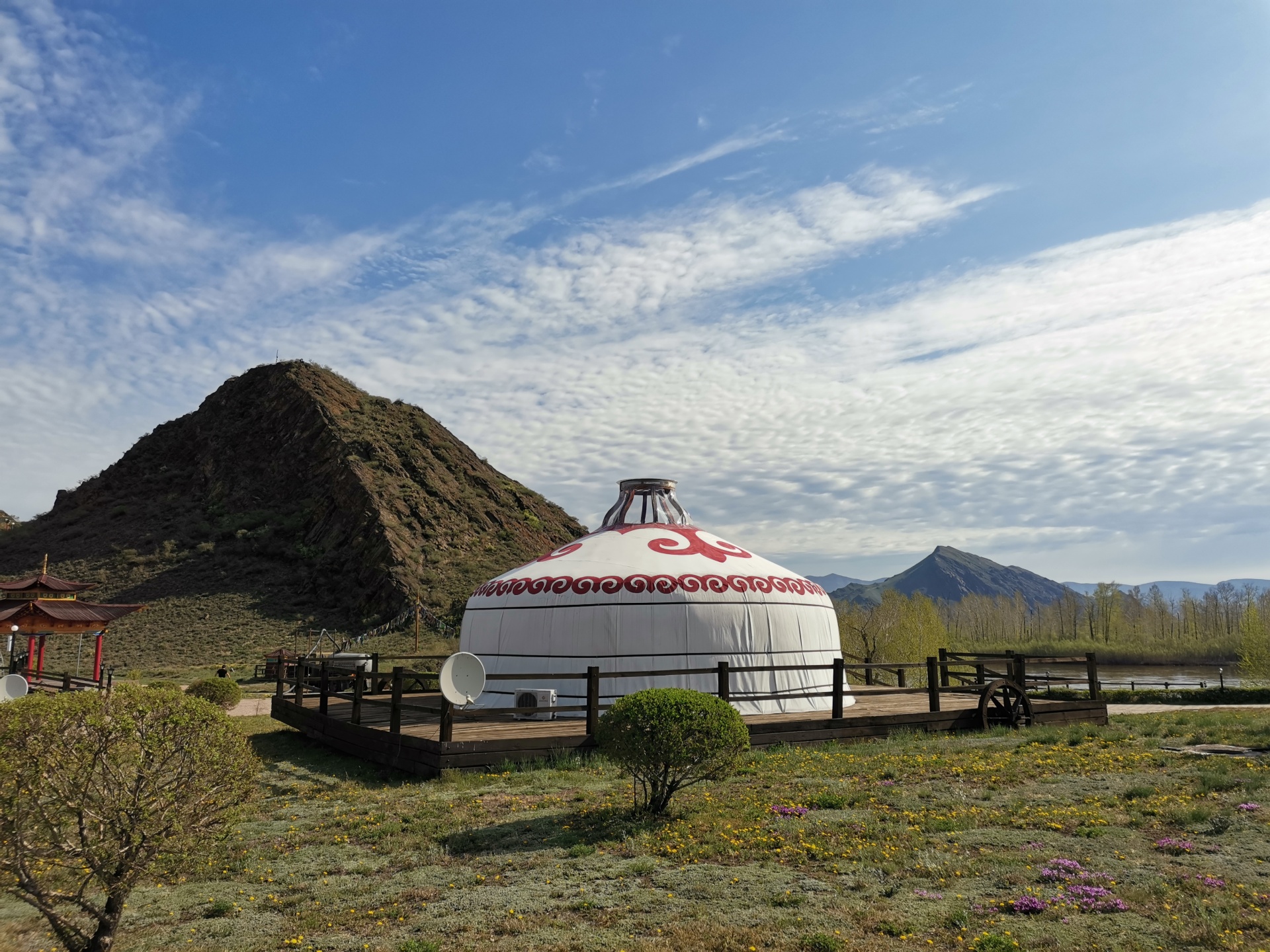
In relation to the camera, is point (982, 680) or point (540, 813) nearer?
point (540, 813)

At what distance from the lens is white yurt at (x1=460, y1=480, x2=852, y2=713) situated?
46.3 ft

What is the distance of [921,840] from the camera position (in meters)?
6.92

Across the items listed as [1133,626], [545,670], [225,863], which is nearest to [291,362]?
[545,670]

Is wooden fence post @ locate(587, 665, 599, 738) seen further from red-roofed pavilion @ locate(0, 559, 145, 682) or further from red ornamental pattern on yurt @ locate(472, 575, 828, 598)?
red-roofed pavilion @ locate(0, 559, 145, 682)

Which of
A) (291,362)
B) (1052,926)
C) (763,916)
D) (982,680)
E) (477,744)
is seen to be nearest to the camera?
(1052,926)

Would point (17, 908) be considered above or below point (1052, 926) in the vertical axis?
below

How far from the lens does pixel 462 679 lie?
11.2 metres

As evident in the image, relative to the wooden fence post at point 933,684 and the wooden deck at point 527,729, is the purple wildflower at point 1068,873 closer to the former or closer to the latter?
the wooden deck at point 527,729

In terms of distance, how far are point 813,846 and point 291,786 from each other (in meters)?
7.15

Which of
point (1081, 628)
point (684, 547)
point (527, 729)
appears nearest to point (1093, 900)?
point (527, 729)

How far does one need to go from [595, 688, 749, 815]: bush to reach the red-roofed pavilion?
77.3ft

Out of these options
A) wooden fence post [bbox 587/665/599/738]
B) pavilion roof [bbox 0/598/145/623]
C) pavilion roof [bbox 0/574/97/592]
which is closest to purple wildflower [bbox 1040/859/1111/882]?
wooden fence post [bbox 587/665/599/738]

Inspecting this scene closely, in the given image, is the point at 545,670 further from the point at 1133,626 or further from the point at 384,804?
the point at 1133,626

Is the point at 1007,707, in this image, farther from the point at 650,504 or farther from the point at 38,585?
the point at 38,585
